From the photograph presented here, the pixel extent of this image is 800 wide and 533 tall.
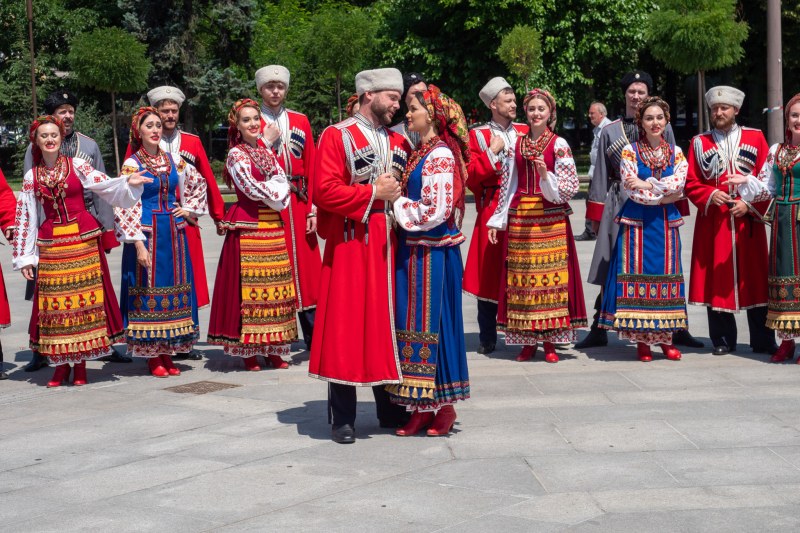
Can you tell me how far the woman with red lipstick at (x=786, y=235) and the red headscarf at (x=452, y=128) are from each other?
3.24m

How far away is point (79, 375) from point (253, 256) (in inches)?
58.5

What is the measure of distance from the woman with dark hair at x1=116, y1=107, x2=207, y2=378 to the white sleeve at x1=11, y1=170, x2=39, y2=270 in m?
0.59

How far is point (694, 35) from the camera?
24.8 m

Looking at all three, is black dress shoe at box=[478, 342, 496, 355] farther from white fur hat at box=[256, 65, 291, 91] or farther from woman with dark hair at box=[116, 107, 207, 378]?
white fur hat at box=[256, 65, 291, 91]

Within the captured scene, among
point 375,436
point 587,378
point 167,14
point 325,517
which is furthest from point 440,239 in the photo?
point 167,14

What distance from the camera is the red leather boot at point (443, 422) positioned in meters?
6.59

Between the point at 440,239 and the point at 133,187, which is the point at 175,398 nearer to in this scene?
the point at 133,187

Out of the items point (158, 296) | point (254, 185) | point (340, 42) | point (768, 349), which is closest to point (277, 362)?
point (158, 296)

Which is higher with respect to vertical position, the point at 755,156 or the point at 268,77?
the point at 268,77

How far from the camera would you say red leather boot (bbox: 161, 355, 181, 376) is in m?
8.82

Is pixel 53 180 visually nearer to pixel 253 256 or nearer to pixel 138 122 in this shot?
pixel 138 122

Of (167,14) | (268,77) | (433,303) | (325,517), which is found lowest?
(325,517)

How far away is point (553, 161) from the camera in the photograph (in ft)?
28.7

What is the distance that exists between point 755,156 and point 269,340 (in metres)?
3.84
